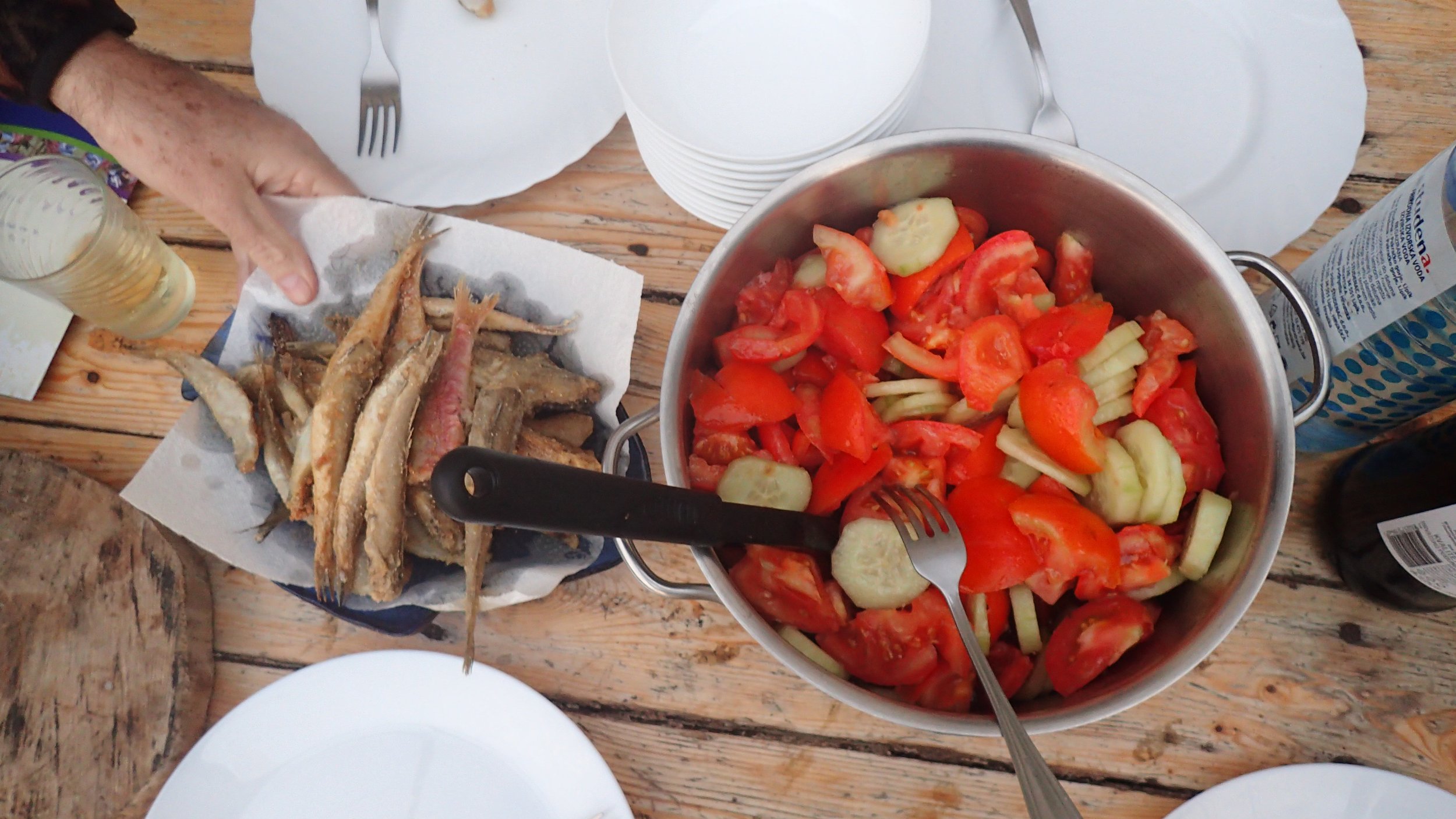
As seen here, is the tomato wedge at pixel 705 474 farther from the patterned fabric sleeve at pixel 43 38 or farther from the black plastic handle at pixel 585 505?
the patterned fabric sleeve at pixel 43 38

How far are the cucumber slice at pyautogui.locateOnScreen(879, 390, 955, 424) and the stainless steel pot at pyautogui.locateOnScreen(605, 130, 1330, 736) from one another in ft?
0.79

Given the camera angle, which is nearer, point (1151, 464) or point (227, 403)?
point (1151, 464)

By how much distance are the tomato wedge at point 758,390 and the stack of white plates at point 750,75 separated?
10.3 inches

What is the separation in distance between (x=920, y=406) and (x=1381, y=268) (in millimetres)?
509

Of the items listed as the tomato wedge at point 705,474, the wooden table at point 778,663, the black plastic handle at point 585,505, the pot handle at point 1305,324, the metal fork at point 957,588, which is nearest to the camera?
the black plastic handle at point 585,505

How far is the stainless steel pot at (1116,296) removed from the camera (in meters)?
0.82

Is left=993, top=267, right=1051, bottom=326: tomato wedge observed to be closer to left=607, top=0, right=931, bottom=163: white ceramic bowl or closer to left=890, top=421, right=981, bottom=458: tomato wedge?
left=890, top=421, right=981, bottom=458: tomato wedge

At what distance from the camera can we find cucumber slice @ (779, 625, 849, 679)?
3.00 ft

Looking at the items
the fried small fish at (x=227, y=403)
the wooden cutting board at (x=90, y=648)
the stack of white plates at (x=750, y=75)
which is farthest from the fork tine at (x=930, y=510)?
the wooden cutting board at (x=90, y=648)

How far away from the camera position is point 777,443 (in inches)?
40.4

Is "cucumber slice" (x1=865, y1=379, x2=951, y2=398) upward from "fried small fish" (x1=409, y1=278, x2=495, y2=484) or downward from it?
upward

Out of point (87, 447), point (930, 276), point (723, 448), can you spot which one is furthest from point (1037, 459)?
point (87, 447)

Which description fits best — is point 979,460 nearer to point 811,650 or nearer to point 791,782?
point 811,650

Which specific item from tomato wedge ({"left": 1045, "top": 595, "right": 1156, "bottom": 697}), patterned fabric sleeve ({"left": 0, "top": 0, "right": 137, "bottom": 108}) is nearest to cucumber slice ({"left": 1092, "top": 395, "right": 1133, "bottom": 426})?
tomato wedge ({"left": 1045, "top": 595, "right": 1156, "bottom": 697})
